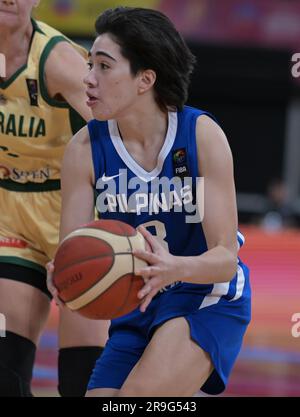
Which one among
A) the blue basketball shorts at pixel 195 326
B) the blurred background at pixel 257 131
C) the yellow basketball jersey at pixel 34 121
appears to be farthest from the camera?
the blurred background at pixel 257 131

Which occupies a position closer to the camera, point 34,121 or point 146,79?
point 146,79

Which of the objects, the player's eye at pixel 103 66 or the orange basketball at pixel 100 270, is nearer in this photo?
the orange basketball at pixel 100 270

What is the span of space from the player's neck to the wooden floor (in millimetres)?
2461

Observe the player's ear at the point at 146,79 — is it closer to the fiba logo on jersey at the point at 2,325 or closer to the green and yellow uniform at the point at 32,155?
the green and yellow uniform at the point at 32,155

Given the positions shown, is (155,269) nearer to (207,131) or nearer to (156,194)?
(156,194)

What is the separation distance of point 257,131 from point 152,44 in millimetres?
14029

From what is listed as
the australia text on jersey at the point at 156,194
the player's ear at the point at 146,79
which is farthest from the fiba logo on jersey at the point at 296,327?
the player's ear at the point at 146,79

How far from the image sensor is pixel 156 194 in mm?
3936

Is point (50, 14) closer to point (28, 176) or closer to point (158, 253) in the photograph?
point (28, 176)

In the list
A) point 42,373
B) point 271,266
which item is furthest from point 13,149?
point 271,266

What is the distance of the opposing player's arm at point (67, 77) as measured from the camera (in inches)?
177

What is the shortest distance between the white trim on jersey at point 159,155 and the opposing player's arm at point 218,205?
0.44 ft

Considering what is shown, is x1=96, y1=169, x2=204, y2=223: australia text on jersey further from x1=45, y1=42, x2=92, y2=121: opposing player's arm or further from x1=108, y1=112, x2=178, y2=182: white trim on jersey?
x1=45, y1=42, x2=92, y2=121: opposing player's arm

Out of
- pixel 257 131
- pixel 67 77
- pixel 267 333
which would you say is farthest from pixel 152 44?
pixel 257 131
